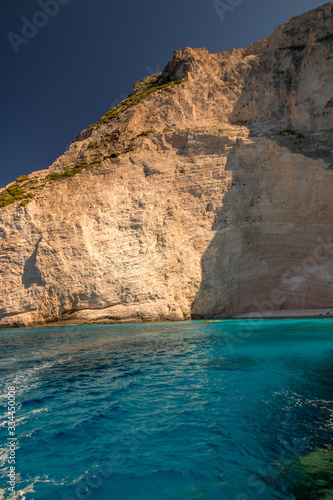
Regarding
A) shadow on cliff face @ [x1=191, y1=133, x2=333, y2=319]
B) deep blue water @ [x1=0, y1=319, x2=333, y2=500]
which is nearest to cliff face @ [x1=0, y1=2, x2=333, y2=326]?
shadow on cliff face @ [x1=191, y1=133, x2=333, y2=319]

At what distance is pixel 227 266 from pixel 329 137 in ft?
54.2

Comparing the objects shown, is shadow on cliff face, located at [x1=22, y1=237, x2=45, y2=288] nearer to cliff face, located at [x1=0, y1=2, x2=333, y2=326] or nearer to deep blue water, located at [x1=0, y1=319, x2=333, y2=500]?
cliff face, located at [x1=0, y1=2, x2=333, y2=326]

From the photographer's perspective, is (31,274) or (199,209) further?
(199,209)

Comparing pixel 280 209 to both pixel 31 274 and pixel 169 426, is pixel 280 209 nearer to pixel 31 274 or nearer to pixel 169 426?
pixel 31 274

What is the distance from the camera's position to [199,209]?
90.4 feet

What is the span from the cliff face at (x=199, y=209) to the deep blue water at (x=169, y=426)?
55.1 feet

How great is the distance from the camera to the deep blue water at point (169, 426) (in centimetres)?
299

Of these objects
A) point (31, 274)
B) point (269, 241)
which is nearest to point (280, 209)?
point (269, 241)

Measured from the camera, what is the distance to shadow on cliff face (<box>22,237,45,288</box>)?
999 inches

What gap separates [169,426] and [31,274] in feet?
81.0

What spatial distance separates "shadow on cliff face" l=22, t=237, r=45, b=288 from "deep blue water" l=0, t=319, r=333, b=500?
18.3 m

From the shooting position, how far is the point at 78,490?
2.91 meters

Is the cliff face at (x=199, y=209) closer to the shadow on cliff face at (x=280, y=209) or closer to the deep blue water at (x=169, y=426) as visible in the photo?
the shadow on cliff face at (x=280, y=209)

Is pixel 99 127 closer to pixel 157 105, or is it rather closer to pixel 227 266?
pixel 157 105
